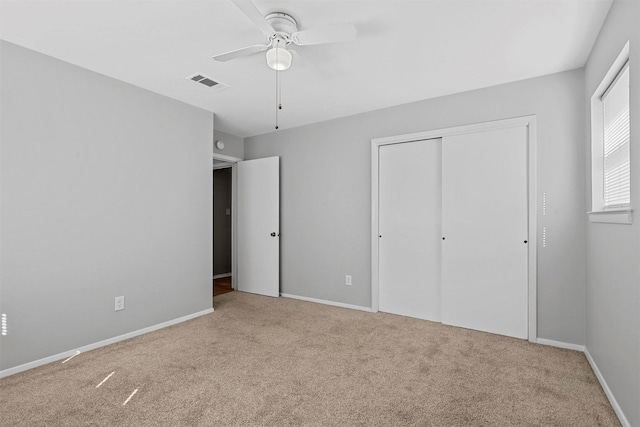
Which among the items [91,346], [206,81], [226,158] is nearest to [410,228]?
[206,81]

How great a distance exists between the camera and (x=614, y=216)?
1835 millimetres

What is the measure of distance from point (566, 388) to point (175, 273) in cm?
331

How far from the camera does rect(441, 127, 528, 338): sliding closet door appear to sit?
293cm

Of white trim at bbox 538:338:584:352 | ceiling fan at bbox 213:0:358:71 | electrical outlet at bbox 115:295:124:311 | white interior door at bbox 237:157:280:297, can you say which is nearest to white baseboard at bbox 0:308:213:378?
electrical outlet at bbox 115:295:124:311

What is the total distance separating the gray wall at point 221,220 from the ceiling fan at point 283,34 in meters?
4.14

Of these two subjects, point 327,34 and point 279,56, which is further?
point 279,56

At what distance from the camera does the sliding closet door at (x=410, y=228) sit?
3404 mm

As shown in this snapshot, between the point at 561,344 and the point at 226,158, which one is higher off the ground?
the point at 226,158

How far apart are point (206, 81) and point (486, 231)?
287 cm

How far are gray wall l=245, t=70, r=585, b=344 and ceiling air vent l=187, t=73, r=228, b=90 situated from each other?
4.63 ft

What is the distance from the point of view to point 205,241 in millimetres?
3695

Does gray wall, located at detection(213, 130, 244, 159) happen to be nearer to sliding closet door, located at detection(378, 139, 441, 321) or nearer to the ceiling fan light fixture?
sliding closet door, located at detection(378, 139, 441, 321)

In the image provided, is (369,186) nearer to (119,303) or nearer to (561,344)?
(561,344)

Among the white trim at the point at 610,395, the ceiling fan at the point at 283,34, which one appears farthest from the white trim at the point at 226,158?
the white trim at the point at 610,395
